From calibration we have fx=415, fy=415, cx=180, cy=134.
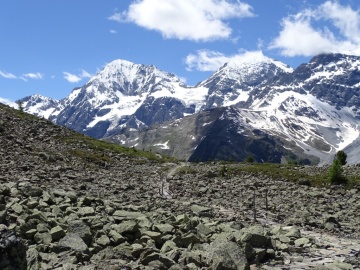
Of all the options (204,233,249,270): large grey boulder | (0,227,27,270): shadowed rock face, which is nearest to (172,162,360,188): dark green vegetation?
(204,233,249,270): large grey boulder

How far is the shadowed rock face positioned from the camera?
44.1ft

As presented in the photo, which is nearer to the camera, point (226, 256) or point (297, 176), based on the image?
point (226, 256)

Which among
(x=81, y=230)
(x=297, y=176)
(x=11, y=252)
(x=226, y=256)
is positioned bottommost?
(x=226, y=256)

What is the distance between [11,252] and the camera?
1369 centimetres

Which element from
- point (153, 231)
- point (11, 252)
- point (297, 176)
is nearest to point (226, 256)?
point (153, 231)

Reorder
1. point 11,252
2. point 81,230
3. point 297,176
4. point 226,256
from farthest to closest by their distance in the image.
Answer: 1. point 297,176
2. point 81,230
3. point 226,256
4. point 11,252

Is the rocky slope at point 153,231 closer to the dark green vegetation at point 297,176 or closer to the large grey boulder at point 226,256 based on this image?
the large grey boulder at point 226,256

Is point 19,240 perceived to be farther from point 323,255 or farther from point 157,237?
point 323,255

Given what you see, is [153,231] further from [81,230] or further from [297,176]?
[297,176]

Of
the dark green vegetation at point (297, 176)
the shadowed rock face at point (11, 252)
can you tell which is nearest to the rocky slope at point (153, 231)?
the shadowed rock face at point (11, 252)

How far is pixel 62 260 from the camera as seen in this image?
19.5 meters

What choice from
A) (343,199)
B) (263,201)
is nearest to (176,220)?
(263,201)

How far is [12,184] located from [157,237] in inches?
571

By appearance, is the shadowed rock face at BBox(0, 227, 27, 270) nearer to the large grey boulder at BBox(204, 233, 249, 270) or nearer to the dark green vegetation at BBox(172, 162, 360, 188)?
the large grey boulder at BBox(204, 233, 249, 270)
